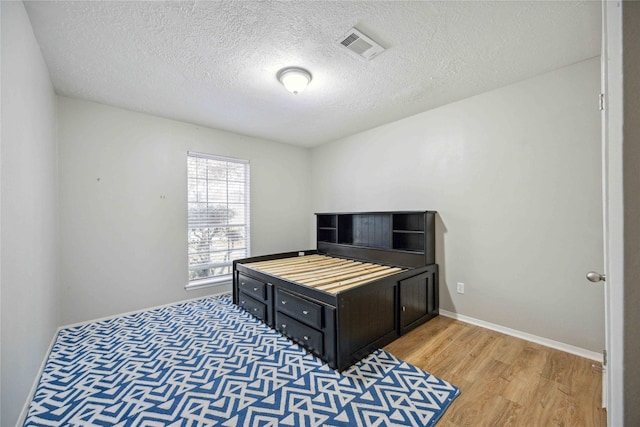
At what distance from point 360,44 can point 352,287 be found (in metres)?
2.03

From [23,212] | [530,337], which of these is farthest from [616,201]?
[23,212]

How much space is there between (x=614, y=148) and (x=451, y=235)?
8.27 feet

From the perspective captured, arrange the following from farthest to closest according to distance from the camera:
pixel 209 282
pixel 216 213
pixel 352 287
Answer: pixel 216 213
pixel 209 282
pixel 352 287

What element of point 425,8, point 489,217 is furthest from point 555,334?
point 425,8

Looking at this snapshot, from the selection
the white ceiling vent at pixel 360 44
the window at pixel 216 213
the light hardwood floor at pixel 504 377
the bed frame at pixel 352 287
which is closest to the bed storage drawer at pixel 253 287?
the bed frame at pixel 352 287

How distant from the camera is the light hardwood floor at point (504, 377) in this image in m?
1.64

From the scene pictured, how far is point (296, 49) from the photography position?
2117mm

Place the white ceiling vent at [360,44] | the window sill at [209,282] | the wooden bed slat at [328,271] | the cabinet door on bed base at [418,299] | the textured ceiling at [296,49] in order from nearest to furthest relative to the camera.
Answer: the textured ceiling at [296,49], the white ceiling vent at [360,44], the wooden bed slat at [328,271], the cabinet door on bed base at [418,299], the window sill at [209,282]

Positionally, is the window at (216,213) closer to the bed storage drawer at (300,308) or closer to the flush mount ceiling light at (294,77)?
the bed storage drawer at (300,308)

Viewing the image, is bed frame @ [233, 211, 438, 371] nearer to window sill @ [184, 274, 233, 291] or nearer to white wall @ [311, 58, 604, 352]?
white wall @ [311, 58, 604, 352]

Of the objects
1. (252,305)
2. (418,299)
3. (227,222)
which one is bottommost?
(252,305)

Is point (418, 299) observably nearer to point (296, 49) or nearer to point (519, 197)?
point (519, 197)

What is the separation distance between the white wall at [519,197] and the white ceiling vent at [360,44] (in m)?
1.55

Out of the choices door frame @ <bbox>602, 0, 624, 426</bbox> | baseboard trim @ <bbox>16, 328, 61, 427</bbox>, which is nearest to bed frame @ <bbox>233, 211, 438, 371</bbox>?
door frame @ <bbox>602, 0, 624, 426</bbox>
